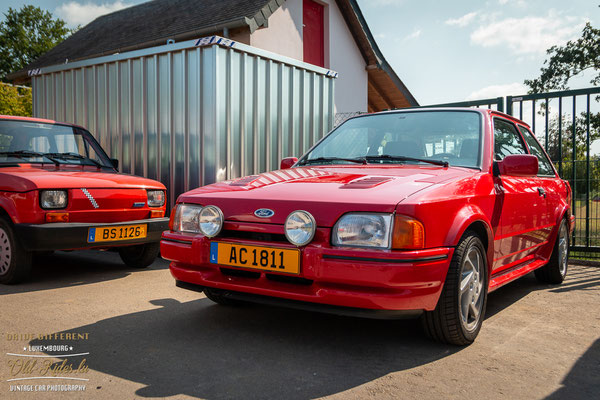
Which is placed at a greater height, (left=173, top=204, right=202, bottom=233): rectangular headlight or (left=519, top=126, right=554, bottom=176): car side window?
(left=519, top=126, right=554, bottom=176): car side window

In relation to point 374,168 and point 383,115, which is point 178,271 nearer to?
point 374,168

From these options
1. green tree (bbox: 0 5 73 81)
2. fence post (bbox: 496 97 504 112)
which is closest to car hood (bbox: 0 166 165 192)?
fence post (bbox: 496 97 504 112)

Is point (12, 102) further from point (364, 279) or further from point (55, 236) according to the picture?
point (364, 279)

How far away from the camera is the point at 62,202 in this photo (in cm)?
475

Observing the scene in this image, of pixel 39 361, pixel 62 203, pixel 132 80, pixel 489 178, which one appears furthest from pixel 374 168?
pixel 132 80

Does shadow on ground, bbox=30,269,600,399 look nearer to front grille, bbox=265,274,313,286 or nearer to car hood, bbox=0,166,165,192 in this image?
front grille, bbox=265,274,313,286

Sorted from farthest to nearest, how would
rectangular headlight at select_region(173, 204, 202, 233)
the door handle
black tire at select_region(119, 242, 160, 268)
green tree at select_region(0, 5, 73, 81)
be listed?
green tree at select_region(0, 5, 73, 81) → black tire at select_region(119, 242, 160, 268) → the door handle → rectangular headlight at select_region(173, 204, 202, 233)

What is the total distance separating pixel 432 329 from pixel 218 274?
1.31m

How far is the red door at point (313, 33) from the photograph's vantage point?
15.3 metres

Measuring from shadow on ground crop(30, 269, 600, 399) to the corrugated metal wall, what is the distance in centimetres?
279

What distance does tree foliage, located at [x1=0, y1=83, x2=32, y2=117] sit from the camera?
2320 centimetres

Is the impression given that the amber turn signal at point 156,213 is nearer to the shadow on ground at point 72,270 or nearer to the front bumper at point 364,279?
the shadow on ground at point 72,270

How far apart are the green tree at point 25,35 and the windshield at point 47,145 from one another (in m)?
43.3

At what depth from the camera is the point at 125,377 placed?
8.41ft
